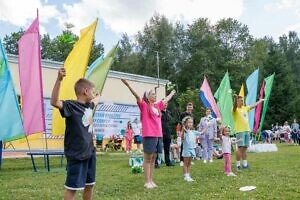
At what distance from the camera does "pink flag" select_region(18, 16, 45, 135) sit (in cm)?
1115

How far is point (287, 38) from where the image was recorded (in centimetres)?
7881

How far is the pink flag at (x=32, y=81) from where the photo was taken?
439 inches

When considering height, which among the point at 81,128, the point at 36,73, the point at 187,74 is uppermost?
the point at 187,74

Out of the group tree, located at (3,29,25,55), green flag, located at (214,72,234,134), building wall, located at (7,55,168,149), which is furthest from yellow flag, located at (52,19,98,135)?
tree, located at (3,29,25,55)

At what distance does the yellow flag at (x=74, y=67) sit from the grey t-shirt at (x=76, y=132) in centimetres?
590

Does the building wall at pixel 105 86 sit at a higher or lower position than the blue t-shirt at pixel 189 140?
higher

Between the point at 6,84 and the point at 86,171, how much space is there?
6.70m

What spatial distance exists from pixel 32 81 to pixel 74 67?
4.13 ft

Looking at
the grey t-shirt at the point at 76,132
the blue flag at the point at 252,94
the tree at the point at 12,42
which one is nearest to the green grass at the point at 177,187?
the grey t-shirt at the point at 76,132

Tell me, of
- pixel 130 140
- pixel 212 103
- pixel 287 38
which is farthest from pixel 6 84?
pixel 287 38

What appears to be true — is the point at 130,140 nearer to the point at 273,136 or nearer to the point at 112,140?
the point at 112,140

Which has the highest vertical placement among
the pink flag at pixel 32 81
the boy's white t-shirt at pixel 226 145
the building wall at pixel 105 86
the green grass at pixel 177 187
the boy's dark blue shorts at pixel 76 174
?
the building wall at pixel 105 86

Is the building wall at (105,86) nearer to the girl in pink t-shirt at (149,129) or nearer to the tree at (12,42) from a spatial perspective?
the girl in pink t-shirt at (149,129)

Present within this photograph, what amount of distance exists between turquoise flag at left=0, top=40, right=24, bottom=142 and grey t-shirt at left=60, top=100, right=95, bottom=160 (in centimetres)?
635
